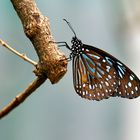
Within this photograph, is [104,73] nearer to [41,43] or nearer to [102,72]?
[102,72]

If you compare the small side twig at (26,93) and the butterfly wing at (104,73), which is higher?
the butterfly wing at (104,73)

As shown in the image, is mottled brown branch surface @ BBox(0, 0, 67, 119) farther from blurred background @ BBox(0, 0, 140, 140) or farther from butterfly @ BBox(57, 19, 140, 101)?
blurred background @ BBox(0, 0, 140, 140)

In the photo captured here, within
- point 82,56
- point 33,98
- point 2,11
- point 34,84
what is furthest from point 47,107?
point 34,84

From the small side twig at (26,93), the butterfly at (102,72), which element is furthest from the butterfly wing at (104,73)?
the small side twig at (26,93)

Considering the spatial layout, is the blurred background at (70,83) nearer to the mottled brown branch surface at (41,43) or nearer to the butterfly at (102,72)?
the butterfly at (102,72)

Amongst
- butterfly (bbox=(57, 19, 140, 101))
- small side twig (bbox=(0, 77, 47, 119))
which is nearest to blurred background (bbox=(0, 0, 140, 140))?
butterfly (bbox=(57, 19, 140, 101))
